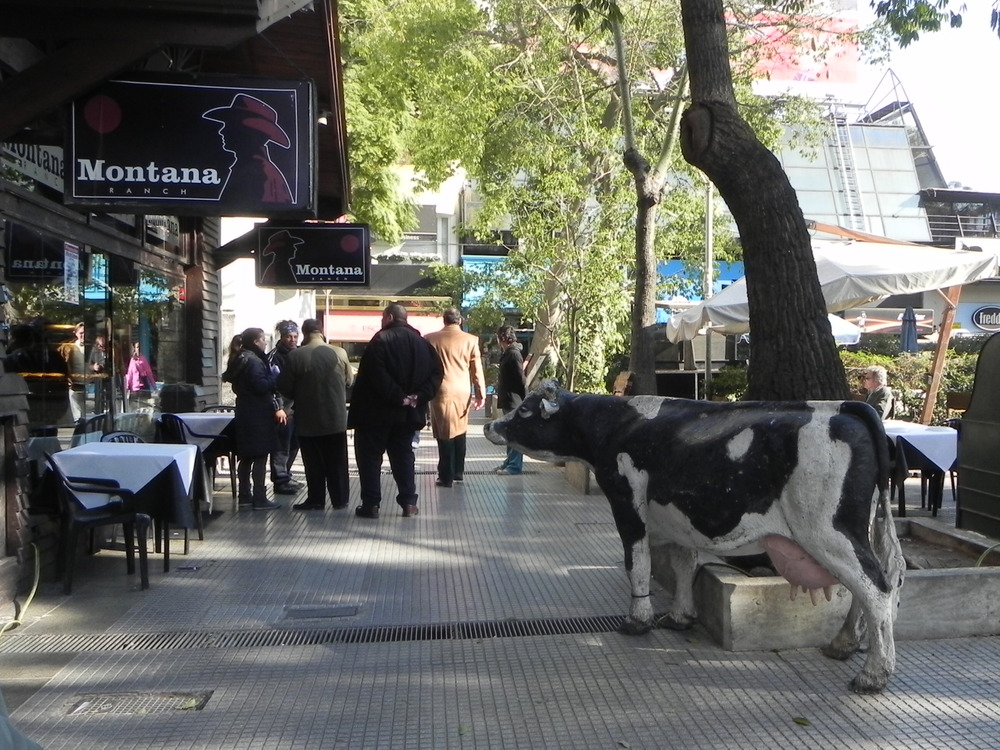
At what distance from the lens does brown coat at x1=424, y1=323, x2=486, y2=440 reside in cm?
1121

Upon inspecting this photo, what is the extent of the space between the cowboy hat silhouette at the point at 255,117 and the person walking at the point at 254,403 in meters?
3.43

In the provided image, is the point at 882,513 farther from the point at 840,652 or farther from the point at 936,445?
the point at 936,445

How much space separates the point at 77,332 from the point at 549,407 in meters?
4.41

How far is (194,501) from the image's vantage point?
27.6ft

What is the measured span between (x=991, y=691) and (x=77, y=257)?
23.2 ft

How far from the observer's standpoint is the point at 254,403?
9.92m

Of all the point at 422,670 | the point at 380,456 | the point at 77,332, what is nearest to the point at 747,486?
the point at 422,670

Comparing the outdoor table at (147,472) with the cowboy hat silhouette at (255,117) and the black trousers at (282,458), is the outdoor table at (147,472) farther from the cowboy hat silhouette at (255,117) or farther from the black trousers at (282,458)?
the black trousers at (282,458)

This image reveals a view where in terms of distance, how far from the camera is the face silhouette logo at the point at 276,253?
12266 mm

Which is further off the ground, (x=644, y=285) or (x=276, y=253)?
(x=276, y=253)

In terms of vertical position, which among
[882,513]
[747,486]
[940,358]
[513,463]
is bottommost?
[513,463]

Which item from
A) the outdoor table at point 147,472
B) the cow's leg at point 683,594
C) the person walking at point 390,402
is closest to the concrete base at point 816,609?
the cow's leg at point 683,594

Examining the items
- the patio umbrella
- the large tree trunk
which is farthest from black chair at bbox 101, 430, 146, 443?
the patio umbrella

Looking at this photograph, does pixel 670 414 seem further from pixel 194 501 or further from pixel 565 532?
pixel 194 501
